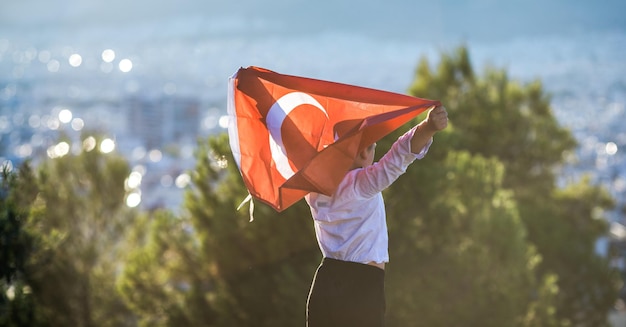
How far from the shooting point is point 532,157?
18.1 meters

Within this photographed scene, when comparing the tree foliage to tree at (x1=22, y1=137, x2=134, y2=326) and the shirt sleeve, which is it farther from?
the shirt sleeve


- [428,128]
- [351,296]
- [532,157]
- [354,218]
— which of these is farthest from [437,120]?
[532,157]

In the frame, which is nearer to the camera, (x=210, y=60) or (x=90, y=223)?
(x=90, y=223)

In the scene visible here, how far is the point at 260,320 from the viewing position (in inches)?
366

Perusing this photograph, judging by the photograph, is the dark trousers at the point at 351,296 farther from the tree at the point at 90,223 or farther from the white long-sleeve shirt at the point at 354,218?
the tree at the point at 90,223

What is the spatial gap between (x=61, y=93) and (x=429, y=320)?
10184 cm

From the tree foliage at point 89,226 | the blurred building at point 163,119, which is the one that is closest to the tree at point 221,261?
the tree foliage at point 89,226

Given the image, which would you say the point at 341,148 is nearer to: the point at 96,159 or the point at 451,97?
the point at 96,159

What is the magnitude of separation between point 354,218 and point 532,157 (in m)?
16.1

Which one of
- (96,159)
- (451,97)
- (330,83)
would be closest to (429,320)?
(330,83)

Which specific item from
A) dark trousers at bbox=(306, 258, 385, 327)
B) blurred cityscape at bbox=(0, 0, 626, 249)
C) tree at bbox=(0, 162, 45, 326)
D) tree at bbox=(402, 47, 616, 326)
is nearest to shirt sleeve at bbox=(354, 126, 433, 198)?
dark trousers at bbox=(306, 258, 385, 327)

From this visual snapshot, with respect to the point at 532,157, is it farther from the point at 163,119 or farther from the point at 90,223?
the point at 163,119

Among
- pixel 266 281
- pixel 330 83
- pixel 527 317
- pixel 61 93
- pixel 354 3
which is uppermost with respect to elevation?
pixel 354 3

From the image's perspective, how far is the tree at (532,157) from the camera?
16750 mm
